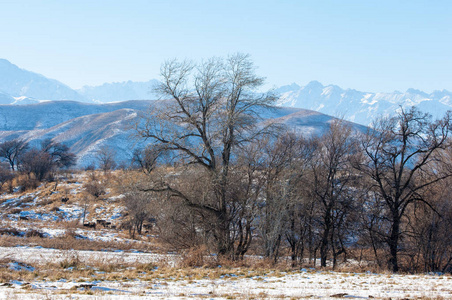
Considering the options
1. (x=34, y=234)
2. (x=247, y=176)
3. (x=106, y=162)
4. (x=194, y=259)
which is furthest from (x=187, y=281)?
(x=106, y=162)

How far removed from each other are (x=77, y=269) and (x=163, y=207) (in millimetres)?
6551

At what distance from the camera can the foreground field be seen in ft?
31.4

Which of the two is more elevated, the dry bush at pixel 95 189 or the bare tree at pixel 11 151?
the bare tree at pixel 11 151

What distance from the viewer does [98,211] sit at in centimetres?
4503

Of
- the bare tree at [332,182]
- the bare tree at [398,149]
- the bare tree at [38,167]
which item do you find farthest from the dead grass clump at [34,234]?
the bare tree at [38,167]

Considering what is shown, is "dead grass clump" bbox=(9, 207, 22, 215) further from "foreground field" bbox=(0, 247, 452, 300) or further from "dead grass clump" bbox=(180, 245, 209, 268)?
"dead grass clump" bbox=(180, 245, 209, 268)

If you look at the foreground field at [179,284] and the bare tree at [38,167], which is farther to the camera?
the bare tree at [38,167]

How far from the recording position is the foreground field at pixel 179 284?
377 inches

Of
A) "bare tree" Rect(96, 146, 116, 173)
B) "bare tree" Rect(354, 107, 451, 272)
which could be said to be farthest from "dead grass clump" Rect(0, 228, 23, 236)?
"bare tree" Rect(96, 146, 116, 173)

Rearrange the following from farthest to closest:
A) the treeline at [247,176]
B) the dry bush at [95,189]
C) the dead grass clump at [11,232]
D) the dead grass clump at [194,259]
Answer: the dry bush at [95,189]
the dead grass clump at [11,232]
the treeline at [247,176]
the dead grass clump at [194,259]

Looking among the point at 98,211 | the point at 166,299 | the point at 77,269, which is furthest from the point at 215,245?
the point at 98,211

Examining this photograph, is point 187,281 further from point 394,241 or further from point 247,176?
point 394,241

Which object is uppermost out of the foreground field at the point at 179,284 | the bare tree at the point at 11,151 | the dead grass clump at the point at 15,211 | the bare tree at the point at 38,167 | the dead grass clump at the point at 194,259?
the bare tree at the point at 11,151

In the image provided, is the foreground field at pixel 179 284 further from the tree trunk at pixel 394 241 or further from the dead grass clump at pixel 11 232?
the dead grass clump at pixel 11 232
